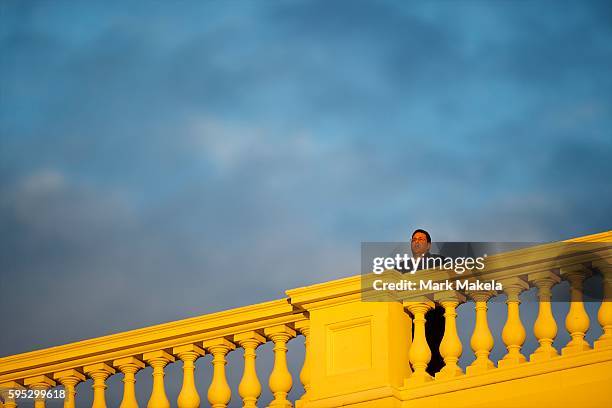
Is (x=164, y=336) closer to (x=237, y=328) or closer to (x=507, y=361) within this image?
(x=237, y=328)

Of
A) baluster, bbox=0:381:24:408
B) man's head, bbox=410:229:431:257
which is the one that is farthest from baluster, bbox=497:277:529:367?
baluster, bbox=0:381:24:408

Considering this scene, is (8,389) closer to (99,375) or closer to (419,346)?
(99,375)

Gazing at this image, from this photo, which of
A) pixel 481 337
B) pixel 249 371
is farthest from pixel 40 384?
pixel 481 337

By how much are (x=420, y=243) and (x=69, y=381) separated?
13.5ft

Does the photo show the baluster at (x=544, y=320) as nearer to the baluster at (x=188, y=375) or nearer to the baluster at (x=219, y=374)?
the baluster at (x=219, y=374)

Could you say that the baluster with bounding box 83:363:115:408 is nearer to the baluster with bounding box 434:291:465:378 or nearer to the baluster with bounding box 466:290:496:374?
the baluster with bounding box 434:291:465:378

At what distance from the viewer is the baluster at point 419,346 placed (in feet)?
44.6

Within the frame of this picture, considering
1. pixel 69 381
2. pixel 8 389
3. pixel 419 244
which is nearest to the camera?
pixel 419 244

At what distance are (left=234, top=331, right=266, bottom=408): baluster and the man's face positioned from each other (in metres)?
1.85

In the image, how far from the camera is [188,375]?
14906 mm

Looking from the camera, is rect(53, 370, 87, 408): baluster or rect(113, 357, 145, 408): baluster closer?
rect(113, 357, 145, 408): baluster

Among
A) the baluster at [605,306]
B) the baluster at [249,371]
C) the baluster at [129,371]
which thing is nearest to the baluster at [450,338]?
the baluster at [605,306]

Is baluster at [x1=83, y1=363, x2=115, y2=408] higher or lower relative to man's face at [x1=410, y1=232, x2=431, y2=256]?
lower

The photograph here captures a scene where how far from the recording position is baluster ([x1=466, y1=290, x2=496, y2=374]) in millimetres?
13328
